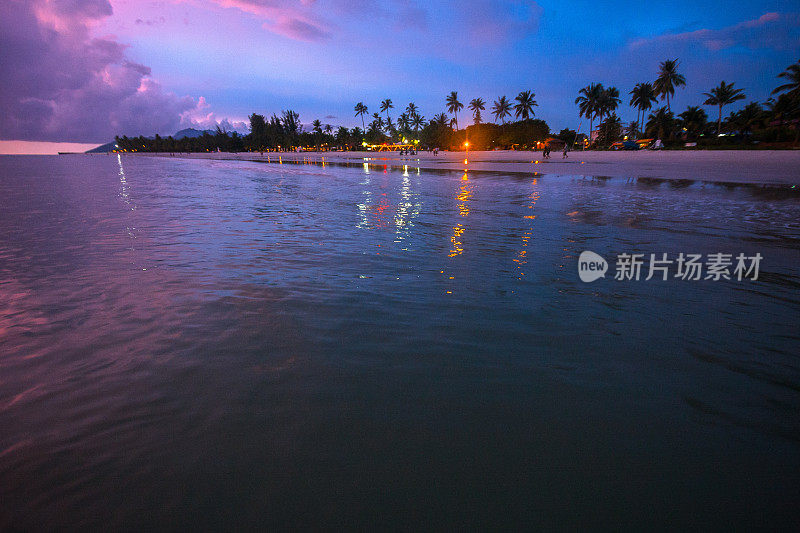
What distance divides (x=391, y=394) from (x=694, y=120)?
81.3 metres

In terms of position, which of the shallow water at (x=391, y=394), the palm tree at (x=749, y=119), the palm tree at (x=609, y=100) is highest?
the palm tree at (x=609, y=100)

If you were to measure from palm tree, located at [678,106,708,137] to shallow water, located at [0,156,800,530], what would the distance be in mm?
71294

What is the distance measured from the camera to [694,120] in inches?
2397

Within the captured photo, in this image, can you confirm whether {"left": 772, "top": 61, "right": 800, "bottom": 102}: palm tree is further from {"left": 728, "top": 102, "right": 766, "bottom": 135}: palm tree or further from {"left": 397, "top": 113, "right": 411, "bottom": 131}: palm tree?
{"left": 397, "top": 113, "right": 411, "bottom": 131}: palm tree

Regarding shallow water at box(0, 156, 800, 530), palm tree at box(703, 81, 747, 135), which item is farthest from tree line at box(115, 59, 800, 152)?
shallow water at box(0, 156, 800, 530)

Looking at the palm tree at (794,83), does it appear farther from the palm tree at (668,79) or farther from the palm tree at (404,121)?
the palm tree at (404,121)

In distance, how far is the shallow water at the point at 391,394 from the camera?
7.48 ft

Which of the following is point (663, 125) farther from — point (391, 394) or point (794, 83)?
point (391, 394)

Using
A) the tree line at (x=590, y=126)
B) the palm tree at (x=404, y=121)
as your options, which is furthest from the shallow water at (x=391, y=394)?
the palm tree at (x=404, y=121)

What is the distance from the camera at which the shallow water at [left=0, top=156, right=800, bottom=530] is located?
2.28m

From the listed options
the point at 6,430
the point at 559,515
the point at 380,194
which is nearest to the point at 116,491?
the point at 6,430

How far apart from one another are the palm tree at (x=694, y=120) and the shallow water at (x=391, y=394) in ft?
234

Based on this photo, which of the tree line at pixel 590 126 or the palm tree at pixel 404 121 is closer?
the tree line at pixel 590 126

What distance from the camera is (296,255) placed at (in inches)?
297
